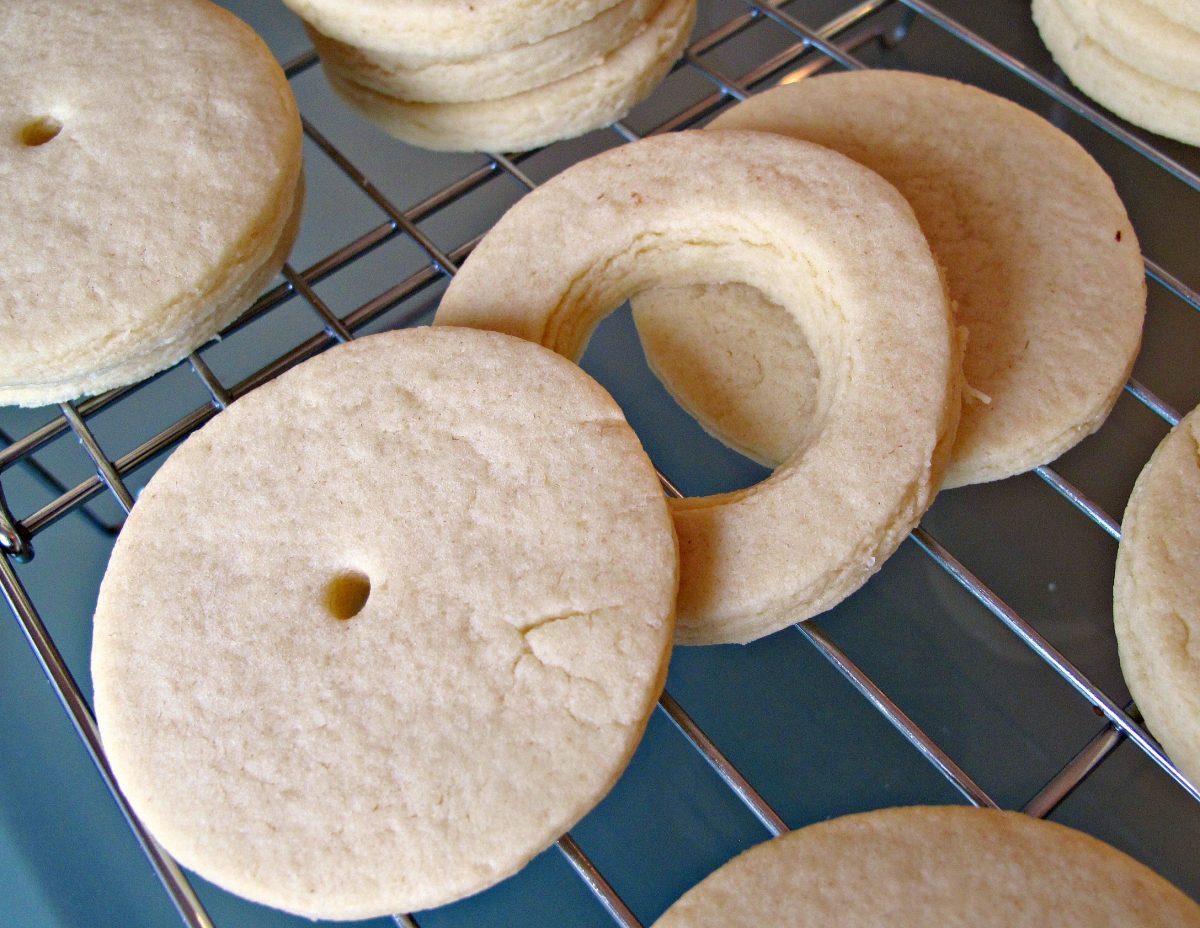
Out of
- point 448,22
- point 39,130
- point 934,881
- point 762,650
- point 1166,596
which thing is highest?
point 448,22

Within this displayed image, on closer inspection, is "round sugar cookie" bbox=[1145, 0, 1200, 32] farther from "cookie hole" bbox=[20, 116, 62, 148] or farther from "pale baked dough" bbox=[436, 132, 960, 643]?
"cookie hole" bbox=[20, 116, 62, 148]

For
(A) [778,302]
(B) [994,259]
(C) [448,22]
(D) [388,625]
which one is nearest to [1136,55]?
(B) [994,259]

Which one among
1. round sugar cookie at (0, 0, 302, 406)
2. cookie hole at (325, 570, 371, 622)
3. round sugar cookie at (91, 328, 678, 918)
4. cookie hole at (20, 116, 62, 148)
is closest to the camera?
round sugar cookie at (91, 328, 678, 918)

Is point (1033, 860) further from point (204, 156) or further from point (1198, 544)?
point (204, 156)

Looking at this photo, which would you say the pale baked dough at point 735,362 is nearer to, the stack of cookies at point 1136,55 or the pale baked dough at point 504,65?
the pale baked dough at point 504,65

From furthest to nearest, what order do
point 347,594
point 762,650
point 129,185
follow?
point 762,650
point 129,185
point 347,594

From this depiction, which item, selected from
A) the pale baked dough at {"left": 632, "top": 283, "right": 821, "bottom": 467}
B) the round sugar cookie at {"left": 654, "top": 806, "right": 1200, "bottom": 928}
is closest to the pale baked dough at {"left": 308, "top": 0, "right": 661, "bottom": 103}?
the pale baked dough at {"left": 632, "top": 283, "right": 821, "bottom": 467}

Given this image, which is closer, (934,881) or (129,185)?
(934,881)

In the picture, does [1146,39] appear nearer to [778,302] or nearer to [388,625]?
[778,302]
